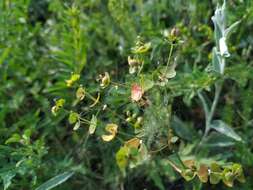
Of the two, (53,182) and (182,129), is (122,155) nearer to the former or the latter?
(53,182)

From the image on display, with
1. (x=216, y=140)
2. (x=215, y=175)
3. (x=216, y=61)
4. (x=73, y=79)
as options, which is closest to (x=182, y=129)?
(x=216, y=140)

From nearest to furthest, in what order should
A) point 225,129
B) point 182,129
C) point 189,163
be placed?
point 189,163 → point 225,129 → point 182,129

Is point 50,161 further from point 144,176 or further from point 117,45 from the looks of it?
point 117,45

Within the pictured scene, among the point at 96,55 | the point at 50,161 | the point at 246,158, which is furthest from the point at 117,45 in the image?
the point at 246,158

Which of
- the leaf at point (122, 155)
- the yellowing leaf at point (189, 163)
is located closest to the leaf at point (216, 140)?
A: the yellowing leaf at point (189, 163)

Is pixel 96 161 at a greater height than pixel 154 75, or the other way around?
pixel 154 75

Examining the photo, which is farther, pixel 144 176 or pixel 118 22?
pixel 118 22

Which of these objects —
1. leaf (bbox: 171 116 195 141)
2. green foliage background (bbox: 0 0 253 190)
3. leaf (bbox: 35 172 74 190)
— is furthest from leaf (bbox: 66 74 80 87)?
leaf (bbox: 171 116 195 141)
